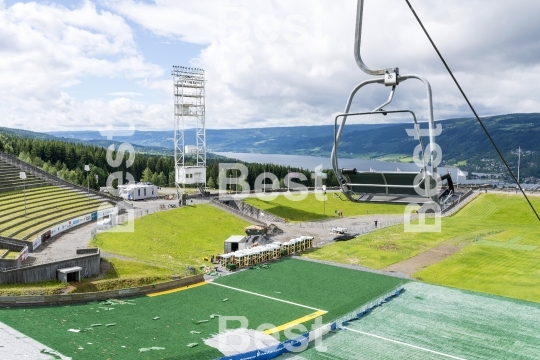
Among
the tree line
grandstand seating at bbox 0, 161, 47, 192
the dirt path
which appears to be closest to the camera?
the dirt path

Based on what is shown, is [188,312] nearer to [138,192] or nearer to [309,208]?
[138,192]

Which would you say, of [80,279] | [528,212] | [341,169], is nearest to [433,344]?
[341,169]

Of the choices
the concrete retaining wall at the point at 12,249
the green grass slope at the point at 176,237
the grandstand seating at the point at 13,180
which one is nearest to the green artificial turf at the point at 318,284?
the green grass slope at the point at 176,237

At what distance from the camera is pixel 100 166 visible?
10775cm

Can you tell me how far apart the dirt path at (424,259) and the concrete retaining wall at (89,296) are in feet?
61.8

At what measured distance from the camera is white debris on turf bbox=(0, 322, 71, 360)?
63.5 feet

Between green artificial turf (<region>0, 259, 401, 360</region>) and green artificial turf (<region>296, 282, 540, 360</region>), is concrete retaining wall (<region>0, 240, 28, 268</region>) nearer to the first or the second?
green artificial turf (<region>0, 259, 401, 360</region>)

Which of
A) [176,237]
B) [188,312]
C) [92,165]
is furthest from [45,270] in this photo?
[92,165]

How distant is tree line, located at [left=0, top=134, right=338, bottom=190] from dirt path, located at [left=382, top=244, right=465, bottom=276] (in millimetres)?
55925

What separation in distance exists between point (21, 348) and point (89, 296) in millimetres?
7191

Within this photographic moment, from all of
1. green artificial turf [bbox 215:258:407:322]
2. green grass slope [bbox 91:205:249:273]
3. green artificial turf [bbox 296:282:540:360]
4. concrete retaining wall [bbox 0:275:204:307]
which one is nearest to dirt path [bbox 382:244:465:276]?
green artificial turf [bbox 215:258:407:322]

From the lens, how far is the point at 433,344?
2341 centimetres

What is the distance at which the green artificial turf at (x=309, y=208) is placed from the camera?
223 feet

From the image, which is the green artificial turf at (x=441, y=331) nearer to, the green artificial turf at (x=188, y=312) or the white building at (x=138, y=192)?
the green artificial turf at (x=188, y=312)
